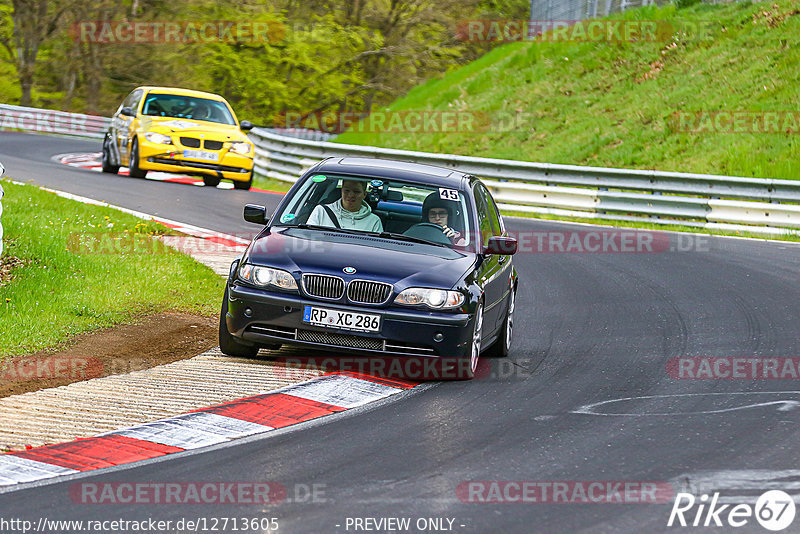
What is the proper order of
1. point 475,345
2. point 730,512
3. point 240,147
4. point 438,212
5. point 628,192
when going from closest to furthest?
point 730,512, point 475,345, point 438,212, point 240,147, point 628,192

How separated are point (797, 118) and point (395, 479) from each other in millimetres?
22433

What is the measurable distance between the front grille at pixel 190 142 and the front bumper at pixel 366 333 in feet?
46.4

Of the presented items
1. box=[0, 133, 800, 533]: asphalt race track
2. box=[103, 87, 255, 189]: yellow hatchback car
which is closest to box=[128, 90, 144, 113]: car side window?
box=[103, 87, 255, 189]: yellow hatchback car

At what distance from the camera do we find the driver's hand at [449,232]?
909 cm

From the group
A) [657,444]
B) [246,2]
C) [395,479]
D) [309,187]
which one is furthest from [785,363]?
[246,2]

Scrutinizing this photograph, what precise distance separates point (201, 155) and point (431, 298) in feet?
47.6

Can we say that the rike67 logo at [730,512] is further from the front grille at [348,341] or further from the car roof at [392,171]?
the car roof at [392,171]

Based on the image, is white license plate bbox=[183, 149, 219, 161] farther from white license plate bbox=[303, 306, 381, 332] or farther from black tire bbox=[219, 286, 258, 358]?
white license plate bbox=[303, 306, 381, 332]

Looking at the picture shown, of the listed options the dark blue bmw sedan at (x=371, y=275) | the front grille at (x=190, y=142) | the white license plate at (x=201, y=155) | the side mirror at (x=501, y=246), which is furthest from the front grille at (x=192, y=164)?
the side mirror at (x=501, y=246)

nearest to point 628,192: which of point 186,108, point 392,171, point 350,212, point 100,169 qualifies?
point 186,108

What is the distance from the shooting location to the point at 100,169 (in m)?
25.7

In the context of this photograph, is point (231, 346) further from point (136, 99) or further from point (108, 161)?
point (108, 161)

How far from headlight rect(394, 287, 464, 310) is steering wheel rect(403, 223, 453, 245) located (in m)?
0.91

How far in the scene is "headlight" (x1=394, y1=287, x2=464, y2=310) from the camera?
318 inches
